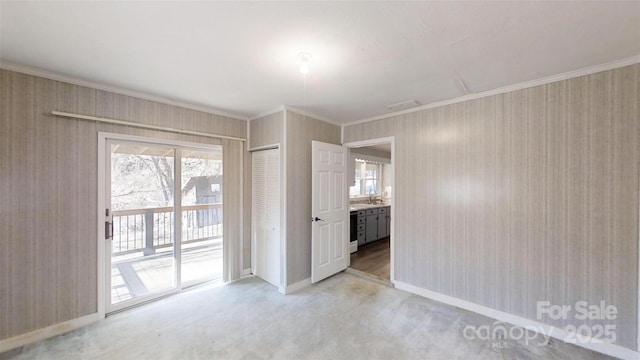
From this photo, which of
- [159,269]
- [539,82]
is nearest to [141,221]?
[159,269]

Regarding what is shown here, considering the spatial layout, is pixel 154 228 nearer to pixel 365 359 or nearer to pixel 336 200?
pixel 336 200

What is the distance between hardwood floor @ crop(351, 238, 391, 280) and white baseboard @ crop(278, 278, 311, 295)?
0.98 meters

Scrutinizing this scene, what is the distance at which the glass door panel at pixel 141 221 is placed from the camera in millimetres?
2746

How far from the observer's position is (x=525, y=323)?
243cm

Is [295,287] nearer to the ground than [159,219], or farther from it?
nearer to the ground

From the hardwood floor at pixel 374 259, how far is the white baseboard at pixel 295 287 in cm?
98

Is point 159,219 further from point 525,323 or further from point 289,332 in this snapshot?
point 525,323

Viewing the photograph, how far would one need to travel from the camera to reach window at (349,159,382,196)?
655 centimetres

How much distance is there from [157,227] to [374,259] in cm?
347

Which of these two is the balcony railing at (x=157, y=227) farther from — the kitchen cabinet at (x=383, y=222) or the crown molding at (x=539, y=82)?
the kitchen cabinet at (x=383, y=222)

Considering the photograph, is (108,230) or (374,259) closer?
(108,230)

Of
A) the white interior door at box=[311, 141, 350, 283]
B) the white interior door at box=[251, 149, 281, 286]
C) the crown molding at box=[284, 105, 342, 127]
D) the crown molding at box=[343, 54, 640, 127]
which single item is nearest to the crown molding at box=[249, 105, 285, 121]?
the crown molding at box=[284, 105, 342, 127]

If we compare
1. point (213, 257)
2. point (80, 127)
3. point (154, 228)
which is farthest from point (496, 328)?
point (80, 127)

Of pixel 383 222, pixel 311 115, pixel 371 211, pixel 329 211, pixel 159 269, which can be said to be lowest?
pixel 159 269
